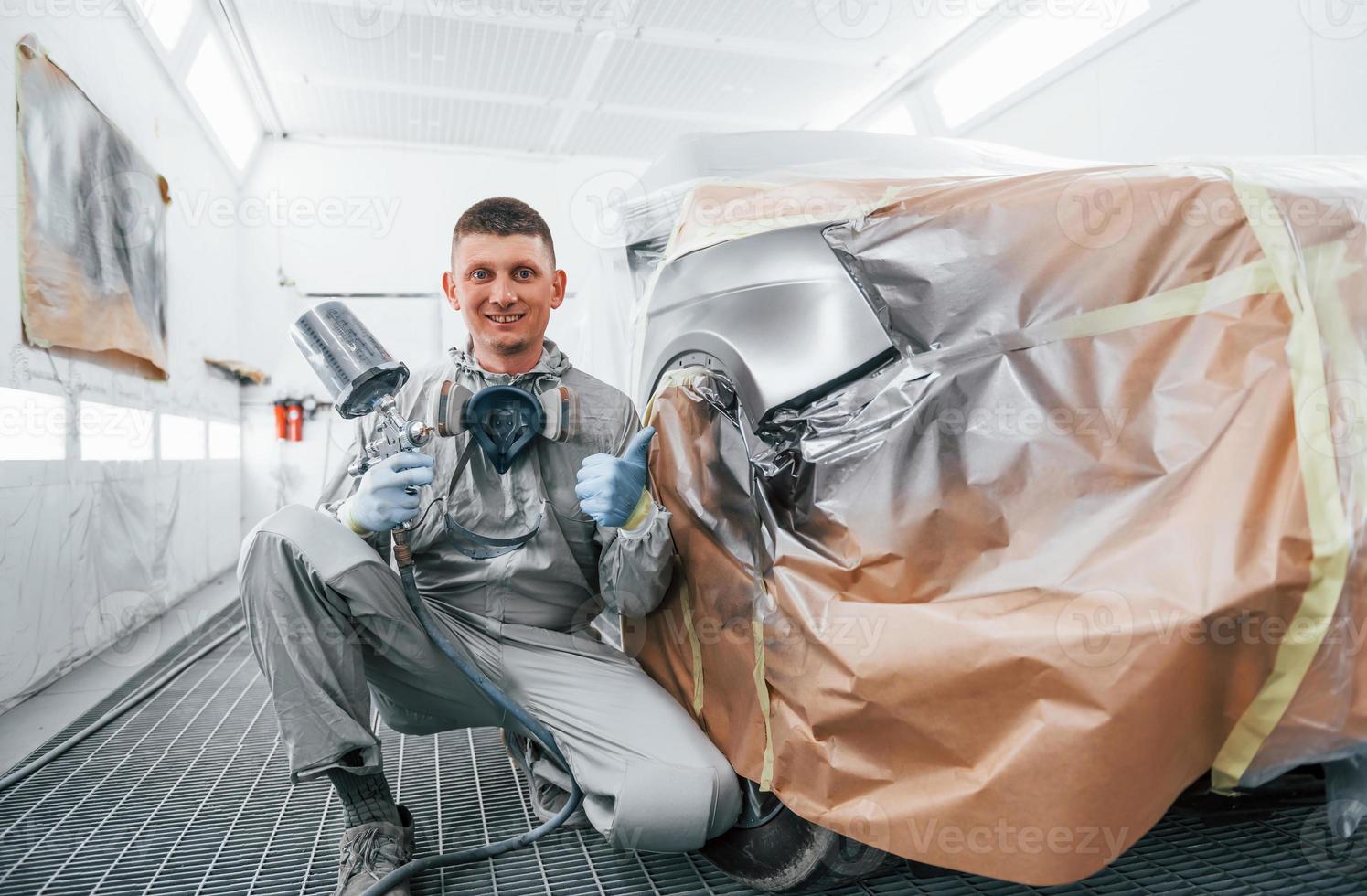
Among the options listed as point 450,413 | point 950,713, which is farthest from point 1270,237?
point 450,413

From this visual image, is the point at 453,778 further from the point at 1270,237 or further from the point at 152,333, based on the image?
the point at 152,333

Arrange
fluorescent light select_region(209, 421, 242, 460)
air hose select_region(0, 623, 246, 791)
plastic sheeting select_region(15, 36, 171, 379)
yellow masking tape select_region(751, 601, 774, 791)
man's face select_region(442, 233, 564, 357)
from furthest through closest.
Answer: fluorescent light select_region(209, 421, 242, 460), plastic sheeting select_region(15, 36, 171, 379), air hose select_region(0, 623, 246, 791), man's face select_region(442, 233, 564, 357), yellow masking tape select_region(751, 601, 774, 791)

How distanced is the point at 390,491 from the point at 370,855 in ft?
1.84

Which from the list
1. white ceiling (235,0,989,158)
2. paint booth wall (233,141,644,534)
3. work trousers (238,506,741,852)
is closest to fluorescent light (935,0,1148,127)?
white ceiling (235,0,989,158)

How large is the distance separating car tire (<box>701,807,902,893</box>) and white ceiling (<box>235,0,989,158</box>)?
3.29m

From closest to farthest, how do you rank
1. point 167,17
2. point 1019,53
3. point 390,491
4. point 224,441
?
1. point 390,491
2. point 167,17
3. point 1019,53
4. point 224,441

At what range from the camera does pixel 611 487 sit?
1292 millimetres

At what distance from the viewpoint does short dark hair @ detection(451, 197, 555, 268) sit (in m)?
1.59

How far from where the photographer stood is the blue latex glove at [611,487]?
1295 mm

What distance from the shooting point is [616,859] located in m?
1.33

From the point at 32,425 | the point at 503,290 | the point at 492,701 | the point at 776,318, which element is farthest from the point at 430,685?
the point at 32,425

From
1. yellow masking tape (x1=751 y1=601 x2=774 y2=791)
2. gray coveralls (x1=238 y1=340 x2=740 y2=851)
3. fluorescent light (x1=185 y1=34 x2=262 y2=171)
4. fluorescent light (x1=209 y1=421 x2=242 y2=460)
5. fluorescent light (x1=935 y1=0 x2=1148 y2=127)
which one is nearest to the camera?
yellow masking tape (x1=751 y1=601 x2=774 y2=791)

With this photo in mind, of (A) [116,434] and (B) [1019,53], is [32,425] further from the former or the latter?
(B) [1019,53]

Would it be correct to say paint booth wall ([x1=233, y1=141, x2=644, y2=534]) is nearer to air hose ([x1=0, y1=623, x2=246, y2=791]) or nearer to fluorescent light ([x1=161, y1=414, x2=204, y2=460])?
fluorescent light ([x1=161, y1=414, x2=204, y2=460])
